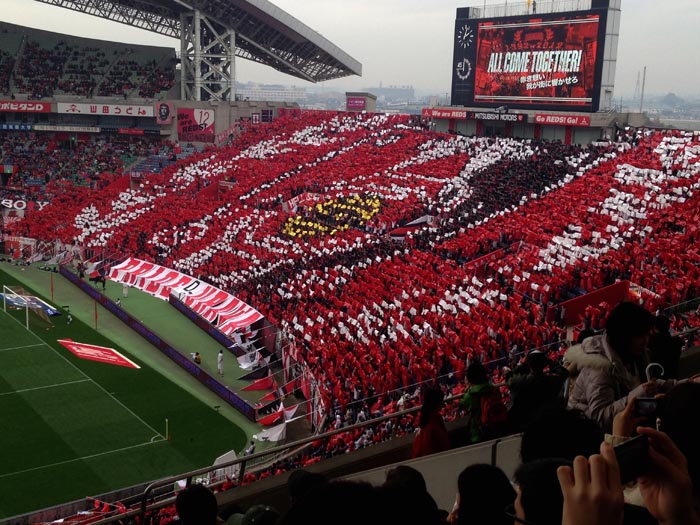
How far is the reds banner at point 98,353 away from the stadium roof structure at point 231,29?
102 feet

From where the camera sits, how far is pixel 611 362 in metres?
4.74

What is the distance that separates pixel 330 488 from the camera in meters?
2.46

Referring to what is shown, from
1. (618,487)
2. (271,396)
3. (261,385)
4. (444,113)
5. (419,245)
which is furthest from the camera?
(444,113)

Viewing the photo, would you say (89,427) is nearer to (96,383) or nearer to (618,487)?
(96,383)

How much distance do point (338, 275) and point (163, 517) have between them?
51.4ft

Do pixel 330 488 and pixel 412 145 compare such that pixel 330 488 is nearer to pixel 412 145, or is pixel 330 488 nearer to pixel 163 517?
pixel 163 517

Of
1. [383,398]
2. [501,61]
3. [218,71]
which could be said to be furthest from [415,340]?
[218,71]

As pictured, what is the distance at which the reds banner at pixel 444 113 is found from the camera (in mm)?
41031

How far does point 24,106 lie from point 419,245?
1524 inches

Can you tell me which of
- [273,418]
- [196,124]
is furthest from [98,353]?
[196,124]

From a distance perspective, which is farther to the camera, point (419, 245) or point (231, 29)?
point (231, 29)

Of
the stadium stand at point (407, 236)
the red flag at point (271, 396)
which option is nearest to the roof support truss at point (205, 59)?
the stadium stand at point (407, 236)

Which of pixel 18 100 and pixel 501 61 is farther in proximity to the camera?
pixel 18 100

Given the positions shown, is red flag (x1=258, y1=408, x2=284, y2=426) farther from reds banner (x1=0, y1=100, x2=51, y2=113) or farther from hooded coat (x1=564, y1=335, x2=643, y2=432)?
reds banner (x1=0, y1=100, x2=51, y2=113)
